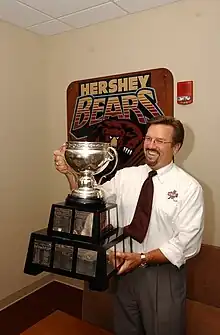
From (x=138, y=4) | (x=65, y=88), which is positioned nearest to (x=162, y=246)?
(x=138, y=4)

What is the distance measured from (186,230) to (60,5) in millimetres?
1847

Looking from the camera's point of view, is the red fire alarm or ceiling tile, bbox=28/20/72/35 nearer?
the red fire alarm

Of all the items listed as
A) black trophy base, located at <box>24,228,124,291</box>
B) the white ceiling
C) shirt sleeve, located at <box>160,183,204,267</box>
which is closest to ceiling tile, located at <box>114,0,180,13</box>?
the white ceiling

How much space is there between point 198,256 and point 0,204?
162 cm

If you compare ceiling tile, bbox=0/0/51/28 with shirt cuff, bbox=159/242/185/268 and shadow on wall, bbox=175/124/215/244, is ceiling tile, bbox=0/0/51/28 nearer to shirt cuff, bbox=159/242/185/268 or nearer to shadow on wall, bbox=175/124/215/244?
shadow on wall, bbox=175/124/215/244

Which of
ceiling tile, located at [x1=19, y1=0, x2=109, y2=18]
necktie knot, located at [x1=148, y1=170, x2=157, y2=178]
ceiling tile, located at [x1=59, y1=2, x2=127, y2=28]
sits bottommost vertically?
necktie knot, located at [x1=148, y1=170, x2=157, y2=178]

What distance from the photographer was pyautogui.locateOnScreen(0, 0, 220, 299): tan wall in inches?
90.5

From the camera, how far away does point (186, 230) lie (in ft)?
5.18

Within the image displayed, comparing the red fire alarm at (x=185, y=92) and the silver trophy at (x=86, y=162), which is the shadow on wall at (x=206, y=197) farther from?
the silver trophy at (x=86, y=162)

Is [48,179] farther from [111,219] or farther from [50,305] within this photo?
[111,219]

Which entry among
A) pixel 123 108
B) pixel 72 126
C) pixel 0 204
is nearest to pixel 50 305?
pixel 0 204

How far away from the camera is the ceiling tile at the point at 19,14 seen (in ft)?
7.68

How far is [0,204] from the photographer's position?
2.66 metres

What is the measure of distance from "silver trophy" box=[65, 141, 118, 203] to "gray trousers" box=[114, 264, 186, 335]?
49cm
